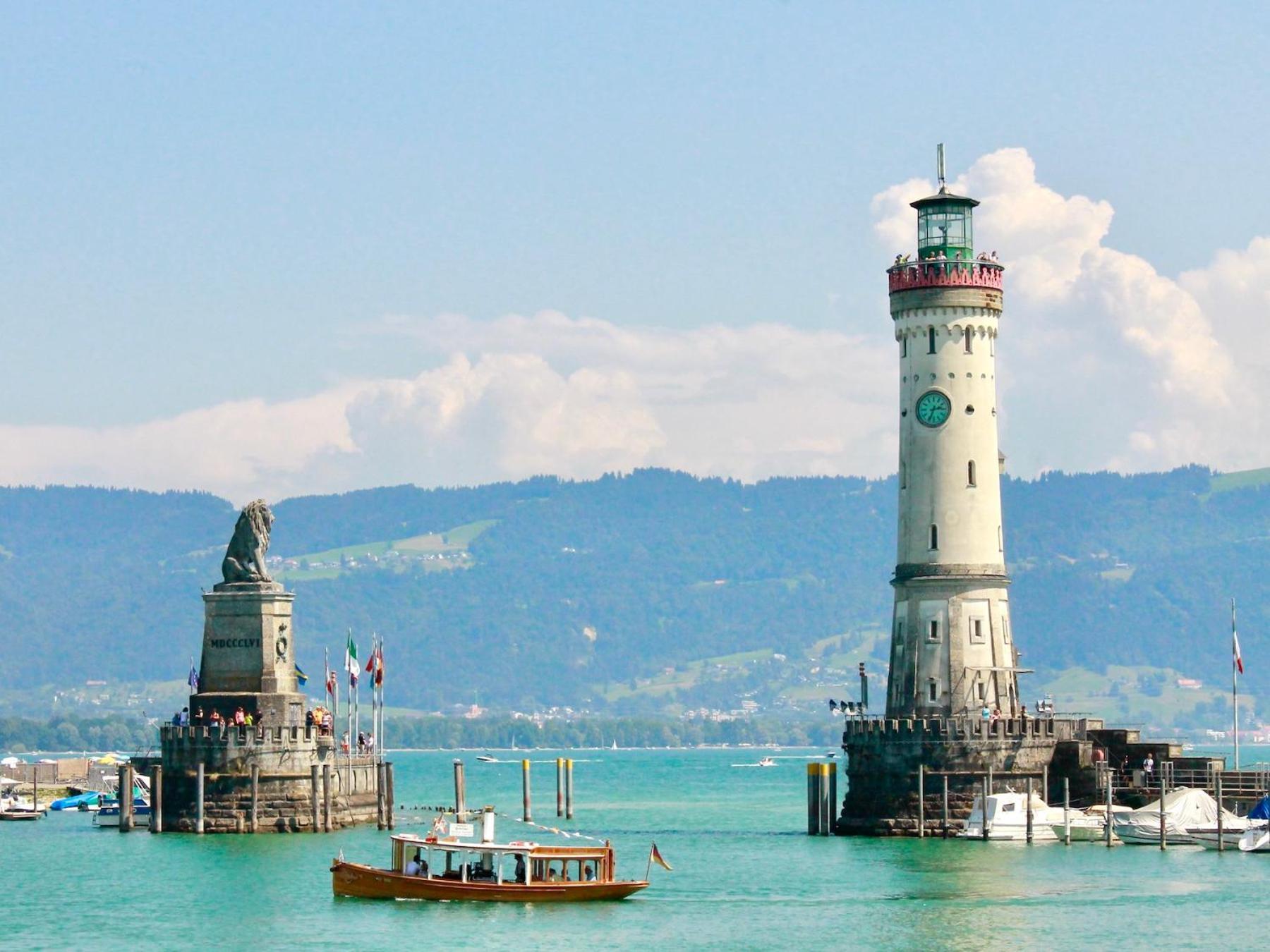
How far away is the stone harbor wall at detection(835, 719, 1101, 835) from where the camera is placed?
10562 cm

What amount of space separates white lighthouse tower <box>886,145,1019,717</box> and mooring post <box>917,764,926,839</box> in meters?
3.63

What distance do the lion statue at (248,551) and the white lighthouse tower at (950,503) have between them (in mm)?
27219

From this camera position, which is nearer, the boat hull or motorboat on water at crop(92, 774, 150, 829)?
the boat hull

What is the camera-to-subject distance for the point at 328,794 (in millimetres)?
111125

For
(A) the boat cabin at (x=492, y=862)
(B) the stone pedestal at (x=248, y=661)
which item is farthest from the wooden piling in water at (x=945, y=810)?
(B) the stone pedestal at (x=248, y=661)

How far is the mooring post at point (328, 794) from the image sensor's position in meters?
111

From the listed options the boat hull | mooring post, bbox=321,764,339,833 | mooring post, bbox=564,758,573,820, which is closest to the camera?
the boat hull

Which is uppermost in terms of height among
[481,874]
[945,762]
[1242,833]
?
[945,762]

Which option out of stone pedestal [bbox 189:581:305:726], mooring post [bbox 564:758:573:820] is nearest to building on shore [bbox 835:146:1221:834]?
stone pedestal [bbox 189:581:305:726]

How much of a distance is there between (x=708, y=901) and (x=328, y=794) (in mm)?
25867

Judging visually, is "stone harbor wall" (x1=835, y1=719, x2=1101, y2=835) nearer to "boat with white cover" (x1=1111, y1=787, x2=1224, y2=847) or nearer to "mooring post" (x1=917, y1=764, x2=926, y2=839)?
"mooring post" (x1=917, y1=764, x2=926, y2=839)

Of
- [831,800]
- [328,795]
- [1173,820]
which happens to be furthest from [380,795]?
[1173,820]

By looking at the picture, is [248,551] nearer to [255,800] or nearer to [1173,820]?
[255,800]

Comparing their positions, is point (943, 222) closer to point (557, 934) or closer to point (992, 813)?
point (992, 813)
